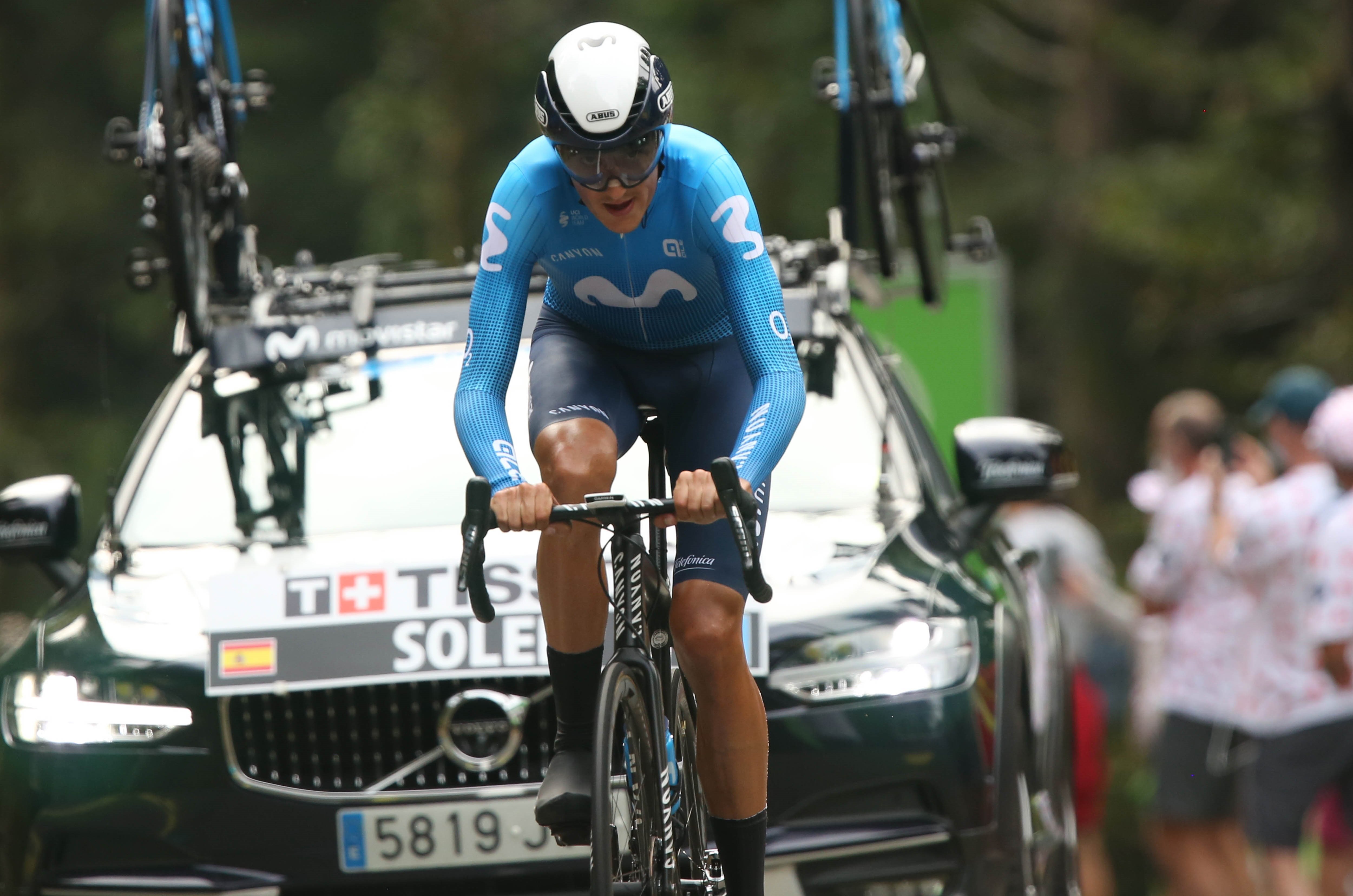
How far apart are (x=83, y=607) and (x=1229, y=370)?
15975 mm

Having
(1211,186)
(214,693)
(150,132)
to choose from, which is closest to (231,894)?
(214,693)

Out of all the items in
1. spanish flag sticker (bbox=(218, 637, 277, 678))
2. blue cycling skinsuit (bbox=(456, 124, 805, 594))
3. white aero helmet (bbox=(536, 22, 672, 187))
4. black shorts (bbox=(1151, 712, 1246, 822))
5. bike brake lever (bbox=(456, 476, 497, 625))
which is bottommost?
black shorts (bbox=(1151, 712, 1246, 822))

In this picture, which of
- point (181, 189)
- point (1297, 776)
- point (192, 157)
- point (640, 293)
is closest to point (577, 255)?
point (640, 293)

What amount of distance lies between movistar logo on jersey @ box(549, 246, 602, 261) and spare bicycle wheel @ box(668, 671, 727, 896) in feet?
3.25

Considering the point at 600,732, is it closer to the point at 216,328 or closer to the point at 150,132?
the point at 216,328

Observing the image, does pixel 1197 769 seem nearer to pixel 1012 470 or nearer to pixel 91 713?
pixel 1012 470

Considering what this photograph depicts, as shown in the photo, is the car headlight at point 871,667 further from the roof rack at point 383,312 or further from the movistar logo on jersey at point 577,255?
the roof rack at point 383,312

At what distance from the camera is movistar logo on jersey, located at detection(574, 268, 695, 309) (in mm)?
4508

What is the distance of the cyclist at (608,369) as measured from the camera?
407 centimetres

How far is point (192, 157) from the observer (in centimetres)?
703

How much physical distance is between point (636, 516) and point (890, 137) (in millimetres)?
4060

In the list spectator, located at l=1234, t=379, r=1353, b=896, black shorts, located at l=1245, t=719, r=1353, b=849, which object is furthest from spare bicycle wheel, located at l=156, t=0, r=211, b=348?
black shorts, located at l=1245, t=719, r=1353, b=849

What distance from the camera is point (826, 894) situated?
4.76 m

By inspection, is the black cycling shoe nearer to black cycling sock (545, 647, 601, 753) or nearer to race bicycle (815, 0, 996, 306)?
black cycling sock (545, 647, 601, 753)
